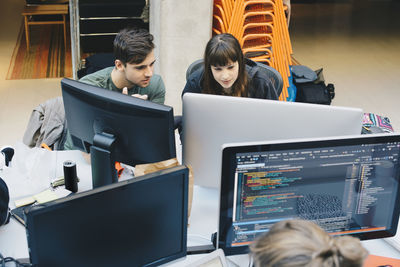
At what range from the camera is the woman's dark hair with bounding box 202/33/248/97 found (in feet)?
8.62

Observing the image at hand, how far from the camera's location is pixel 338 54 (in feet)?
22.2

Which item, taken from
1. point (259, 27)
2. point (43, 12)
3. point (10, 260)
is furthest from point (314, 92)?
point (43, 12)

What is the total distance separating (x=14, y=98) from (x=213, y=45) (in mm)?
2958

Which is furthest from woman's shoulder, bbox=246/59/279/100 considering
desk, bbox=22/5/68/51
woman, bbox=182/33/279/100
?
desk, bbox=22/5/68/51

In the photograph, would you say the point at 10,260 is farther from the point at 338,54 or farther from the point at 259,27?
the point at 338,54

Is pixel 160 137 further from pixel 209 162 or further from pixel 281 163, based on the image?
pixel 281 163

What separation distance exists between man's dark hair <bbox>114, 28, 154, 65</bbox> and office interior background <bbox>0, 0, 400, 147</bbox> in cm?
177

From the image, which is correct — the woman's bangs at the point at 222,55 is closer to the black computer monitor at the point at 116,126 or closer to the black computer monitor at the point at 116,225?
the black computer monitor at the point at 116,126

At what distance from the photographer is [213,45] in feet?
8.70

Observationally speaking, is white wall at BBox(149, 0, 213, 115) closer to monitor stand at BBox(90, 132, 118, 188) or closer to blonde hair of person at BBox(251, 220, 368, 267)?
monitor stand at BBox(90, 132, 118, 188)

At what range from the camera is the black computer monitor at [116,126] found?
6.01 ft

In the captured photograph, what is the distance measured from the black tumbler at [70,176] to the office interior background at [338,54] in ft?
7.00

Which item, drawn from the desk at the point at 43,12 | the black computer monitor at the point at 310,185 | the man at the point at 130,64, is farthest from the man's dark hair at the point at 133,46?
the desk at the point at 43,12

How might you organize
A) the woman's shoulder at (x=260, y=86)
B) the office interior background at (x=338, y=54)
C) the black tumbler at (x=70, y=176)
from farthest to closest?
the office interior background at (x=338, y=54) < the woman's shoulder at (x=260, y=86) < the black tumbler at (x=70, y=176)
